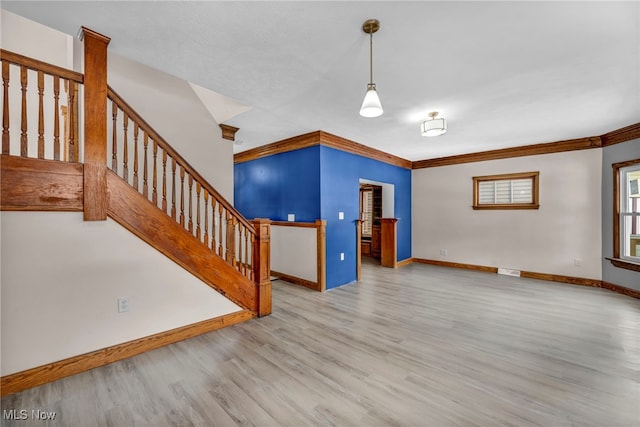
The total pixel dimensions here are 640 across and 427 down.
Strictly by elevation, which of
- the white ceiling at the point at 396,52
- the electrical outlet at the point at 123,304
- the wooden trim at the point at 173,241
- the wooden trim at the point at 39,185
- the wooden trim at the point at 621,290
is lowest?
the wooden trim at the point at 621,290

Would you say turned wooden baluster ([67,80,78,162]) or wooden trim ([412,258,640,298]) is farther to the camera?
wooden trim ([412,258,640,298])

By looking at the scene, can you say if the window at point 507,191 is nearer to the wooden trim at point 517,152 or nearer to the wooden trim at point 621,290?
the wooden trim at point 517,152

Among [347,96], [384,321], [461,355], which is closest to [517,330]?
[461,355]

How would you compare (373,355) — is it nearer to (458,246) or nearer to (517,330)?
(517,330)

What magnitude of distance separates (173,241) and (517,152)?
19.9ft

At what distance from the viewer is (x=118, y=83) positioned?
322 centimetres

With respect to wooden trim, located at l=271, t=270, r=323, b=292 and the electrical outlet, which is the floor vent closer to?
wooden trim, located at l=271, t=270, r=323, b=292

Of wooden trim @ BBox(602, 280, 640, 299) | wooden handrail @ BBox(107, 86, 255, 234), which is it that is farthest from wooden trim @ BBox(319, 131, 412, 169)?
wooden trim @ BBox(602, 280, 640, 299)

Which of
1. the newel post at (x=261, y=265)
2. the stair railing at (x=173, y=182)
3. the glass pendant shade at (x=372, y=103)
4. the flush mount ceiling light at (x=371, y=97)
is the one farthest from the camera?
the newel post at (x=261, y=265)

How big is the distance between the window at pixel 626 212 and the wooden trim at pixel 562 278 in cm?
59

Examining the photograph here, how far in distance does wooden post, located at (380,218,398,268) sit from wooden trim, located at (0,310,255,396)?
3.97m

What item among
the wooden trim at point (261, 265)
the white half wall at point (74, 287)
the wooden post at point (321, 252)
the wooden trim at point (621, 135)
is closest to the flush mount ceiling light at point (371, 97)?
the wooden trim at point (261, 265)

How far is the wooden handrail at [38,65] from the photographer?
1.88 m

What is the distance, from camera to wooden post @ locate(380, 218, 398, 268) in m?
6.00
